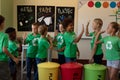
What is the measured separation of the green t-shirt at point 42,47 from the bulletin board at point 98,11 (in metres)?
2.20

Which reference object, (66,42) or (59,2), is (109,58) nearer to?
(66,42)

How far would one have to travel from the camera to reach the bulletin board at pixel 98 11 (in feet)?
18.5

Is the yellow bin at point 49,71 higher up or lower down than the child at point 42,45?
lower down

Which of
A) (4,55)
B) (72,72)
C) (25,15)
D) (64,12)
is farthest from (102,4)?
(4,55)

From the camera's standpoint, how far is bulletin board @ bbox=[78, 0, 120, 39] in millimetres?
5652

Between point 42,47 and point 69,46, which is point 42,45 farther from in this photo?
point 69,46

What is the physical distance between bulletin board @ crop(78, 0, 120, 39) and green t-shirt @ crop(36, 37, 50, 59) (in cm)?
220

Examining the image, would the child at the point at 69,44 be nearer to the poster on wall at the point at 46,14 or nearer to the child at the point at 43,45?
the child at the point at 43,45

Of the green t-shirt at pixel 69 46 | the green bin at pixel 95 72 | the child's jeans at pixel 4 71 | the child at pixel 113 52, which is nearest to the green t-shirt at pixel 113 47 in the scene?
the child at pixel 113 52

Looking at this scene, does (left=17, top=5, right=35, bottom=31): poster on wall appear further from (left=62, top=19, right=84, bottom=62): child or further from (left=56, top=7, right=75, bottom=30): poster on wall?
(left=62, top=19, right=84, bottom=62): child

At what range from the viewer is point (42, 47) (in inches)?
147

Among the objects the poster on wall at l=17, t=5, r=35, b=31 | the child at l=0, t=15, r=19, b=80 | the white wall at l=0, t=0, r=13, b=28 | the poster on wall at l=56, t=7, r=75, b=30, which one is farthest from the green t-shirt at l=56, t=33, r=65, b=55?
the poster on wall at l=17, t=5, r=35, b=31

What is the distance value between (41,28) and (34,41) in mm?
366

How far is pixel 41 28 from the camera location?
3.65 metres
